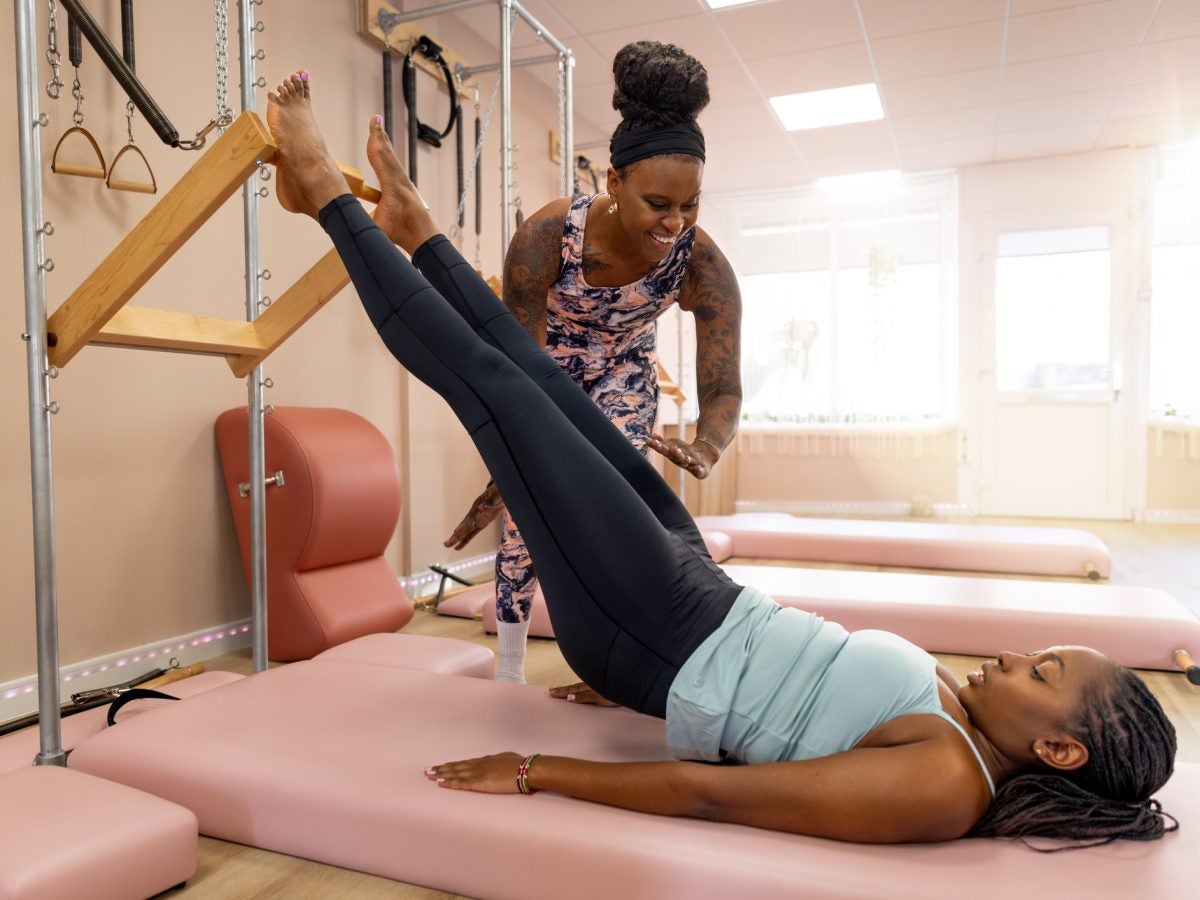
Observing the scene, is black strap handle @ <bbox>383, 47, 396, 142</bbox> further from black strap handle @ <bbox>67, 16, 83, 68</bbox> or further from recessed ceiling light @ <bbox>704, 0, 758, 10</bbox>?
recessed ceiling light @ <bbox>704, 0, 758, 10</bbox>

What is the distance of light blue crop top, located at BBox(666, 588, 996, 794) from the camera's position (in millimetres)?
1099

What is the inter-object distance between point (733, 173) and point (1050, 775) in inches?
226

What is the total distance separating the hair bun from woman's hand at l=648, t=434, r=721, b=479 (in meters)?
0.54

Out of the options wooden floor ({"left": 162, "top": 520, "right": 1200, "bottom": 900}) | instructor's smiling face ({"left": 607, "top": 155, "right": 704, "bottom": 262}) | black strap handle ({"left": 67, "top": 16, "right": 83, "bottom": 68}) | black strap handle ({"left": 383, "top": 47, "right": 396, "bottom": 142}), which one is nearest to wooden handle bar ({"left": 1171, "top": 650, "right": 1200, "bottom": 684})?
wooden floor ({"left": 162, "top": 520, "right": 1200, "bottom": 900})

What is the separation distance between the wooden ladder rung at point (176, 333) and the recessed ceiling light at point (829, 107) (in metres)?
3.83

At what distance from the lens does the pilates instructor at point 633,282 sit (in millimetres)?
1484

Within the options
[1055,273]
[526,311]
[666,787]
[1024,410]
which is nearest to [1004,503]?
[1024,410]

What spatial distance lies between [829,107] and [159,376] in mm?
3948

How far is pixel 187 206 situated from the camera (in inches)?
57.1

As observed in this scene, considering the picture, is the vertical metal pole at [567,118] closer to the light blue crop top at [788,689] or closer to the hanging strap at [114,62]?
the hanging strap at [114,62]

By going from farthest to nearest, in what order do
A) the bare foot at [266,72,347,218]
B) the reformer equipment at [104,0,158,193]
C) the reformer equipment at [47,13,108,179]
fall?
the reformer equipment at [104,0,158,193] → the reformer equipment at [47,13,108,179] → the bare foot at [266,72,347,218]

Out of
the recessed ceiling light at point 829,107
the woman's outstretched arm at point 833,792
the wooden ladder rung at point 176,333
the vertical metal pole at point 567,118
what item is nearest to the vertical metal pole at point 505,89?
the vertical metal pole at point 567,118

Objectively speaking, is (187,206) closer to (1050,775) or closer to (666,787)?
(666,787)

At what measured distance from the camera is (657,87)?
146 cm
